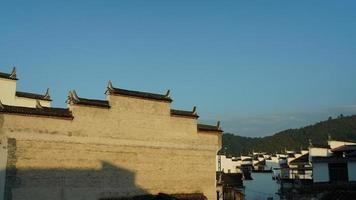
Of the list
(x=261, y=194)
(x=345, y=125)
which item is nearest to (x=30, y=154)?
(x=261, y=194)

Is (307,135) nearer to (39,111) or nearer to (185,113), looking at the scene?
(185,113)

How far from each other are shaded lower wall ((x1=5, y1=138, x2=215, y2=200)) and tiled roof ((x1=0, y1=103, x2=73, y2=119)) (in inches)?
62.9

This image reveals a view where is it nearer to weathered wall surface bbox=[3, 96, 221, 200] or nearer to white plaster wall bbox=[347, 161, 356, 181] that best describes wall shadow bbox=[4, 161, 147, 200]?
weathered wall surface bbox=[3, 96, 221, 200]

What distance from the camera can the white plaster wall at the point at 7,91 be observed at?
31.1 m

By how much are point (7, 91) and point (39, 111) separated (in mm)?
10187

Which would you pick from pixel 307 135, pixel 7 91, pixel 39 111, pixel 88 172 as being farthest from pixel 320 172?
pixel 307 135

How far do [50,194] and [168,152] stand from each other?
8.58 metres

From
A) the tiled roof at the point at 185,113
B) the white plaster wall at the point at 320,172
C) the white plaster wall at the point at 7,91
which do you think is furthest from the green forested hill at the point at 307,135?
the white plaster wall at the point at 7,91

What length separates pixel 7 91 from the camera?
31.5 meters

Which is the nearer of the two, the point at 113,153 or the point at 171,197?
the point at 113,153

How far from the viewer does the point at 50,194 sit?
22.6 metres

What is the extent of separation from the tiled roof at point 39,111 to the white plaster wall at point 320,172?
64.0ft

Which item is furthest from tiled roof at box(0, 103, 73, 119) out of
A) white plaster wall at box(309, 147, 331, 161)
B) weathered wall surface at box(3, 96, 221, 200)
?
white plaster wall at box(309, 147, 331, 161)

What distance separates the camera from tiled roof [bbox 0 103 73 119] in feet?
72.5
